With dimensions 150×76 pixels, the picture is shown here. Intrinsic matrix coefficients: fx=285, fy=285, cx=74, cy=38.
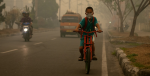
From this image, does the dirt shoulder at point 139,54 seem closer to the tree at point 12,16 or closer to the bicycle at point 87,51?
the bicycle at point 87,51

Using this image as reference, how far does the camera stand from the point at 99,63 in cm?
941

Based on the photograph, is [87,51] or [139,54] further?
[139,54]

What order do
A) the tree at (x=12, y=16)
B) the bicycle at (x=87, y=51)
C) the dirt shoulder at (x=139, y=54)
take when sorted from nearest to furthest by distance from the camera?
the bicycle at (x=87, y=51) → the dirt shoulder at (x=139, y=54) → the tree at (x=12, y=16)

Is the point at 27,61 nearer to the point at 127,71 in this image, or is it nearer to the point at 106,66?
the point at 106,66

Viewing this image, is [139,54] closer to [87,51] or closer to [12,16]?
[87,51]

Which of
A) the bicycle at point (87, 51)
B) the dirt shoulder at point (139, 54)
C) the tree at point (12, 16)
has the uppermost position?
the tree at point (12, 16)

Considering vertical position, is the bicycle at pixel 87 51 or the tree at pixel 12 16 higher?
the tree at pixel 12 16

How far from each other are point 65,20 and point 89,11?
59.2 ft

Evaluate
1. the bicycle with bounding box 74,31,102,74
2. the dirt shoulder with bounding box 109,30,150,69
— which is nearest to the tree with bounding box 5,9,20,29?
the dirt shoulder with bounding box 109,30,150,69

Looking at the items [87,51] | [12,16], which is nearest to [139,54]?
[87,51]

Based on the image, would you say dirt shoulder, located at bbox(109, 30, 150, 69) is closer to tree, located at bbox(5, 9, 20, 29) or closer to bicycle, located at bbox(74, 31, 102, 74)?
bicycle, located at bbox(74, 31, 102, 74)

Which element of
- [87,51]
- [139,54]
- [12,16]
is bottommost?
[139,54]

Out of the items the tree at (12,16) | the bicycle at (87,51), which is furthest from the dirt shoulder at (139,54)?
the tree at (12,16)

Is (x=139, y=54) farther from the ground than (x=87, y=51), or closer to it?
closer to it
